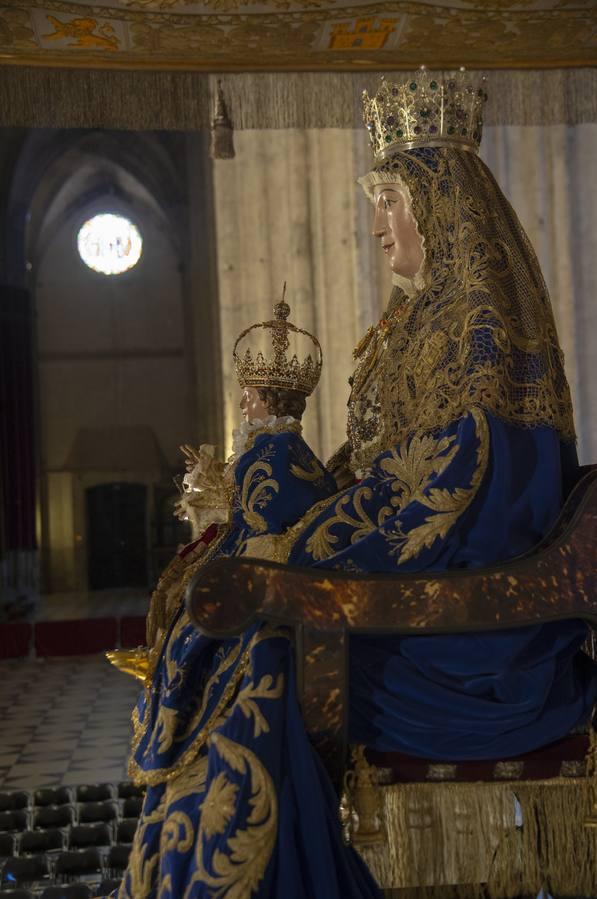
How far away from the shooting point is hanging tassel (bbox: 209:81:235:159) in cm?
411

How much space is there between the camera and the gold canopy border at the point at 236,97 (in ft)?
13.1

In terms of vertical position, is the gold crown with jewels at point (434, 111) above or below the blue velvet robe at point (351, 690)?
above

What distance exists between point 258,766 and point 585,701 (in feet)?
2.47

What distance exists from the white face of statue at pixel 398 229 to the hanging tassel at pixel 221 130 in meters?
1.71

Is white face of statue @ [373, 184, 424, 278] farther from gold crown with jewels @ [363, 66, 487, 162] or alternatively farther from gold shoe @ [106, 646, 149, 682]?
gold shoe @ [106, 646, 149, 682]

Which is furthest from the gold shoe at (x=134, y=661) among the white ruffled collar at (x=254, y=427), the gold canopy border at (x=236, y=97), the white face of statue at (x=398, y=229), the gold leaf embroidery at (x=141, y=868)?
the gold canopy border at (x=236, y=97)

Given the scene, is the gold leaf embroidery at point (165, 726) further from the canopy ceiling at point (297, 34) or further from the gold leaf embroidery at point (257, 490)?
the canopy ceiling at point (297, 34)

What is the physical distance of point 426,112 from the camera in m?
→ 2.57

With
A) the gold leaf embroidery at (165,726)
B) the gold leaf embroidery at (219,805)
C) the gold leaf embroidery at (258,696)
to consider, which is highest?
the gold leaf embroidery at (258,696)

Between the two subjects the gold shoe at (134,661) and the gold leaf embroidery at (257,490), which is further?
the gold shoe at (134,661)

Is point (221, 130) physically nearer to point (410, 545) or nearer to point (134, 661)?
point (134, 661)

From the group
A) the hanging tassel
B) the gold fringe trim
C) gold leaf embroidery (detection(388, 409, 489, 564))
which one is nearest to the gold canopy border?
the hanging tassel

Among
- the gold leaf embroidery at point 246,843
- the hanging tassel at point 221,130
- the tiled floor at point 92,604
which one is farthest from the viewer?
the tiled floor at point 92,604

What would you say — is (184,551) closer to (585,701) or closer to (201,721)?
(201,721)
